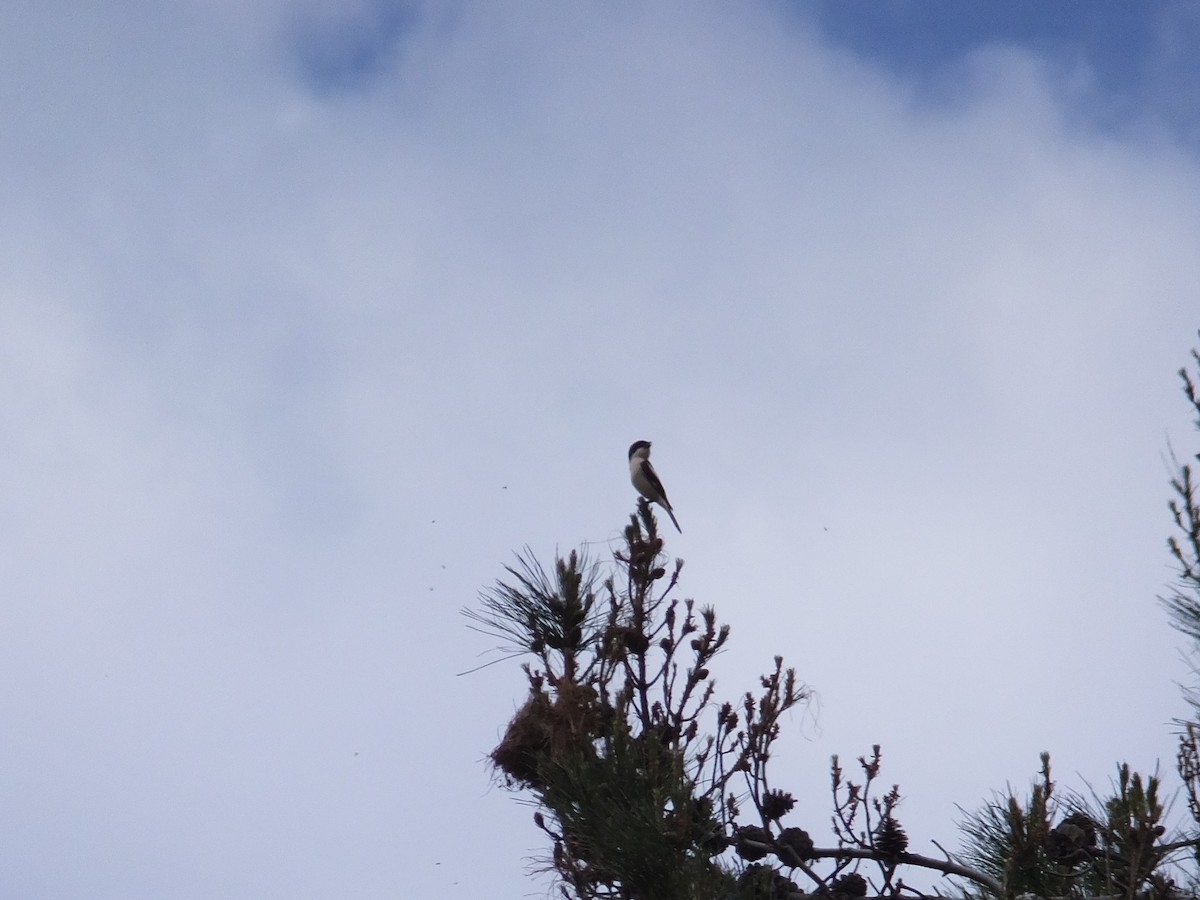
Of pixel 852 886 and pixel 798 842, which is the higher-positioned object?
pixel 798 842

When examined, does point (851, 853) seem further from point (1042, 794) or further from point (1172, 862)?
point (1172, 862)

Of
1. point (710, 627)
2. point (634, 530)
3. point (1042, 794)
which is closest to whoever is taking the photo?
point (1042, 794)

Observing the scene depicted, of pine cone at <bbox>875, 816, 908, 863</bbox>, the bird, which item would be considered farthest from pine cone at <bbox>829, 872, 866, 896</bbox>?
the bird

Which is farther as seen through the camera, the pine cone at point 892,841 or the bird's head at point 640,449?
the bird's head at point 640,449

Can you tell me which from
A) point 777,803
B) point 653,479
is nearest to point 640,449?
point 653,479

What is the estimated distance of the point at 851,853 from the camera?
4316 mm

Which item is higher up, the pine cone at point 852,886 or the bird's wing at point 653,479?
the bird's wing at point 653,479

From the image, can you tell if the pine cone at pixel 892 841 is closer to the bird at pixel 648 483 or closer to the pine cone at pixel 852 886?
the pine cone at pixel 852 886

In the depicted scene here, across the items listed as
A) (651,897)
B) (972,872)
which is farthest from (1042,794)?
(651,897)

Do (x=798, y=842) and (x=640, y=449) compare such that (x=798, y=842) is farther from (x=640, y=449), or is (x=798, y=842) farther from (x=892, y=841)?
(x=640, y=449)

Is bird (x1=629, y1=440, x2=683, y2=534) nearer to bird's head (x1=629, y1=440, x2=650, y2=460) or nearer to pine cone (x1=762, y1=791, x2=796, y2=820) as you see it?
bird's head (x1=629, y1=440, x2=650, y2=460)

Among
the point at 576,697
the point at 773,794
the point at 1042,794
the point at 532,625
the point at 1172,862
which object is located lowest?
the point at 1172,862

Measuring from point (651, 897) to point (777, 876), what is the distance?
50 centimetres

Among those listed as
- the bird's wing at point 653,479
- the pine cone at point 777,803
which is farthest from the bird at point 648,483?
the pine cone at point 777,803
